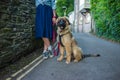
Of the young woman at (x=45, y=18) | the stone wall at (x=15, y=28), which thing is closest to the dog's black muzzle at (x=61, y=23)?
the young woman at (x=45, y=18)

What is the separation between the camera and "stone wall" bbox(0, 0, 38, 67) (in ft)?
22.5

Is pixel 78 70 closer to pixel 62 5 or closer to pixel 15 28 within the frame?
pixel 15 28

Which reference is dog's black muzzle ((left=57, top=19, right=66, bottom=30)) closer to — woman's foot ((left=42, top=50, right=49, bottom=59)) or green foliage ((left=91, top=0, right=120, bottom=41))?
woman's foot ((left=42, top=50, right=49, bottom=59))

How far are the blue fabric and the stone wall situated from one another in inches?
23.2

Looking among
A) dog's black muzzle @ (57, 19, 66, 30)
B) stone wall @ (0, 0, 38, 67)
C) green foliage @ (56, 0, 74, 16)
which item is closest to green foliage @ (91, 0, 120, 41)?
stone wall @ (0, 0, 38, 67)

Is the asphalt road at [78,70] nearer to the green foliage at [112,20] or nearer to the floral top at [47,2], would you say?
the floral top at [47,2]

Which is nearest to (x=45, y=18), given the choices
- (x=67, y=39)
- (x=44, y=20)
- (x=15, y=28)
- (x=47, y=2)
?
(x=44, y=20)

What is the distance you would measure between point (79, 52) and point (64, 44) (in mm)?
563

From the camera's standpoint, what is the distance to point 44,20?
8.34 metres

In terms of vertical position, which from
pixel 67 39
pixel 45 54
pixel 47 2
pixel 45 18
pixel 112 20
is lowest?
pixel 45 54

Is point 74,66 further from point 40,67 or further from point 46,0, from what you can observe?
point 46,0

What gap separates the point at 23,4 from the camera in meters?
8.58

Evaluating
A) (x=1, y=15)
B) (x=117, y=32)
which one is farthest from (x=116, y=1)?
(x=1, y=15)

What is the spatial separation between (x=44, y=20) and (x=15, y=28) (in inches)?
42.6
